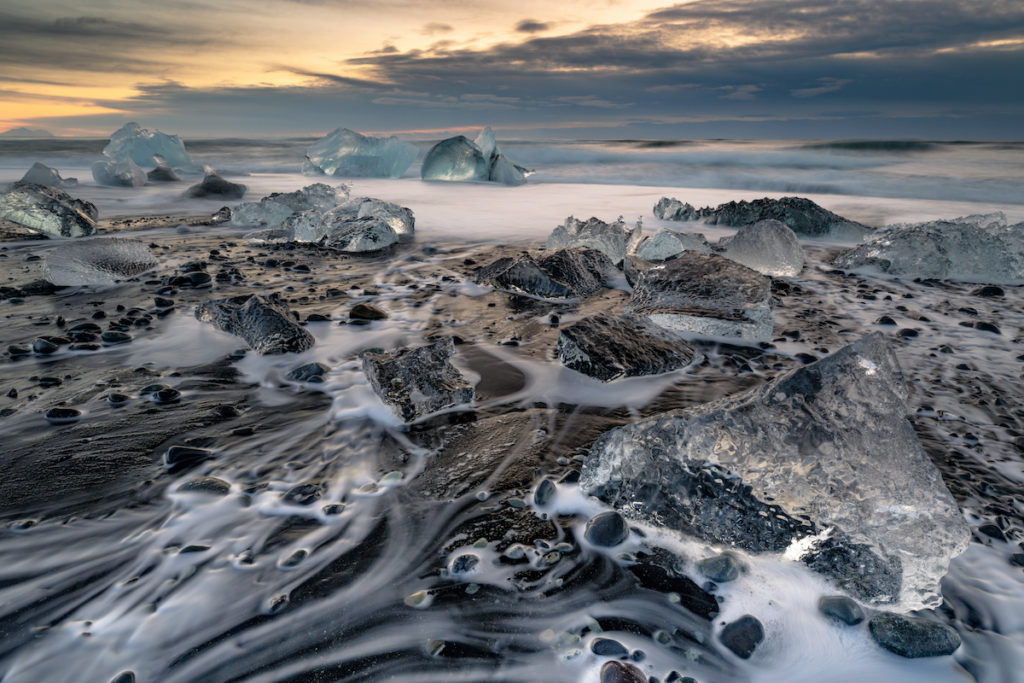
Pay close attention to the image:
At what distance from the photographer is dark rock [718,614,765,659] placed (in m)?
1.22

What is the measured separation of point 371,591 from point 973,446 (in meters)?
2.18

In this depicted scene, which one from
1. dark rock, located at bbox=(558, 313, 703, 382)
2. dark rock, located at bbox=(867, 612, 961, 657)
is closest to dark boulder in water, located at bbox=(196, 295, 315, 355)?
dark rock, located at bbox=(558, 313, 703, 382)

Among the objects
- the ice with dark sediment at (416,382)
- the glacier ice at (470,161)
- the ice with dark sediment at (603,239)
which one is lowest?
the ice with dark sediment at (416,382)

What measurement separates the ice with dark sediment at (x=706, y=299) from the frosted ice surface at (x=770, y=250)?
3.56 feet

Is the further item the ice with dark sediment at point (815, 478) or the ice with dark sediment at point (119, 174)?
the ice with dark sediment at point (119, 174)

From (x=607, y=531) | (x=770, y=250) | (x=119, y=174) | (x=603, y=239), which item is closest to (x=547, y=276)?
(x=603, y=239)

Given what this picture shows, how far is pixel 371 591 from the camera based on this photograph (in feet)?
4.55

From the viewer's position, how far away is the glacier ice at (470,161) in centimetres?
1068

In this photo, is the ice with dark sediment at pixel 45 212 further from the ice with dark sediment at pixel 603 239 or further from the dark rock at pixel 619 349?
the dark rock at pixel 619 349

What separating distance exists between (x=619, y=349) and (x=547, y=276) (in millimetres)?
1293

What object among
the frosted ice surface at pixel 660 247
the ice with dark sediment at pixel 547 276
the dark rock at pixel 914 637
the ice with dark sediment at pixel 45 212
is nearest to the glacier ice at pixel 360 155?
the ice with dark sediment at pixel 45 212

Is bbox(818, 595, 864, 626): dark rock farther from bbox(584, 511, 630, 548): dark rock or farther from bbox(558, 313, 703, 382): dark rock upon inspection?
bbox(558, 313, 703, 382): dark rock

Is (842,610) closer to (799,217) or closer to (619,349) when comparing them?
(619,349)

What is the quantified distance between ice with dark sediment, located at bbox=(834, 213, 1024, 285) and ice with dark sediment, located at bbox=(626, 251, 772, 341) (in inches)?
74.8
